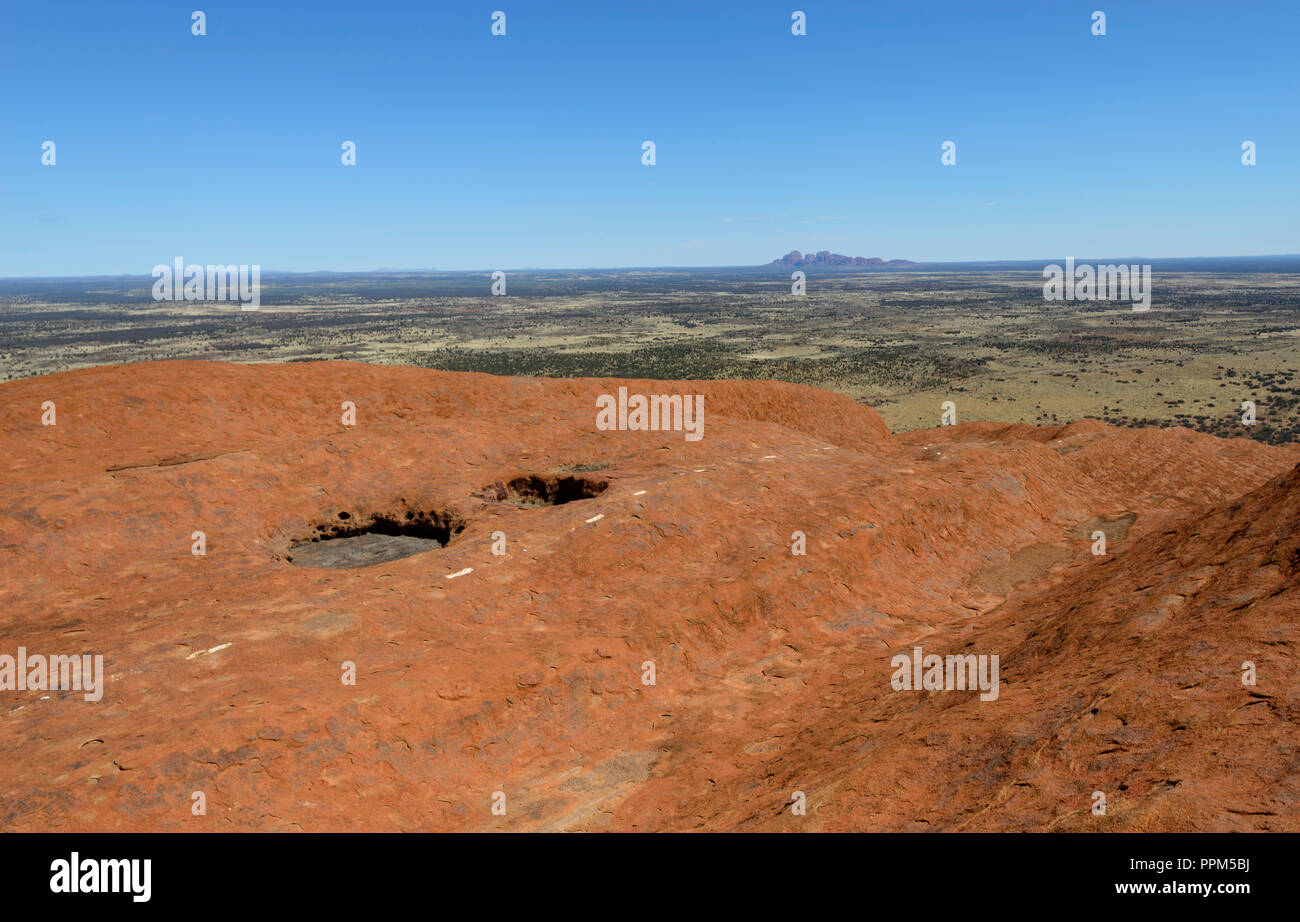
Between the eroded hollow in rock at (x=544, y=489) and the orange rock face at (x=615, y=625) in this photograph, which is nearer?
the orange rock face at (x=615, y=625)

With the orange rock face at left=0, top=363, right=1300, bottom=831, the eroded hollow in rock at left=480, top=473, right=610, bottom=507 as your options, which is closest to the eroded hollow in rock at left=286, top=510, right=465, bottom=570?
the orange rock face at left=0, top=363, right=1300, bottom=831

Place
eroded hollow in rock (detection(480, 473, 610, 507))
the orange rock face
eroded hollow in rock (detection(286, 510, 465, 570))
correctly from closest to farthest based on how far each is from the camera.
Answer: the orange rock face, eroded hollow in rock (detection(286, 510, 465, 570)), eroded hollow in rock (detection(480, 473, 610, 507))

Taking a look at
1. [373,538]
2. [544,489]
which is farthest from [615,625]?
[373,538]

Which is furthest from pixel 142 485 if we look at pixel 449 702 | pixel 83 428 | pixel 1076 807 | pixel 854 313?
pixel 854 313

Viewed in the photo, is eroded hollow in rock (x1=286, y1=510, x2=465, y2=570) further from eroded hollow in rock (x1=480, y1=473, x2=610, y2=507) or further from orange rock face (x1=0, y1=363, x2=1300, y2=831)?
eroded hollow in rock (x1=480, y1=473, x2=610, y2=507)

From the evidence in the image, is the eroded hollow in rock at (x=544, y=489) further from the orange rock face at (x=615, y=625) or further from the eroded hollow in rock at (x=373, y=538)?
the eroded hollow in rock at (x=373, y=538)

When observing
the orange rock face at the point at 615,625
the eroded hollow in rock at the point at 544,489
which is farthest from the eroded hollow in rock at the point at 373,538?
the eroded hollow in rock at the point at 544,489
